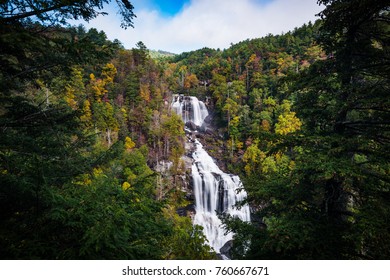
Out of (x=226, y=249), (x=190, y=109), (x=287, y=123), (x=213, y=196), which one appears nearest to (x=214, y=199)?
(x=213, y=196)

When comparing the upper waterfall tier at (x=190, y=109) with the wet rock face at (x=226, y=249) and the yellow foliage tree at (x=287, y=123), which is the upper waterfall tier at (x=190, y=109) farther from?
the wet rock face at (x=226, y=249)

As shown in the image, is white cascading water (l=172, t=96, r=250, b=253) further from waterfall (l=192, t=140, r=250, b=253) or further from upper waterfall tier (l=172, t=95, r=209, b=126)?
upper waterfall tier (l=172, t=95, r=209, b=126)

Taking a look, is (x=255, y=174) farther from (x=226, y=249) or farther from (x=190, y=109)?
(x=190, y=109)

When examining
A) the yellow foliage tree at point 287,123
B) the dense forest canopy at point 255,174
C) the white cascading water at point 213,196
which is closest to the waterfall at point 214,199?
the white cascading water at point 213,196

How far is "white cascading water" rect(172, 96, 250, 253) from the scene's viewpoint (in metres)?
23.6

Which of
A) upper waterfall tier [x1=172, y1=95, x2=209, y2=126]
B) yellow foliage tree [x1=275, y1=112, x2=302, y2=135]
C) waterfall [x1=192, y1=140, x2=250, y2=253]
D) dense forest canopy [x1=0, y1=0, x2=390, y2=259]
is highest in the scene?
upper waterfall tier [x1=172, y1=95, x2=209, y2=126]

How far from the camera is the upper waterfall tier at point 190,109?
42119 mm

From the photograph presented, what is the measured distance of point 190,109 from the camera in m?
43.2

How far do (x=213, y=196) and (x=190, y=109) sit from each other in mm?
21486

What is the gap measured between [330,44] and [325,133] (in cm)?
202

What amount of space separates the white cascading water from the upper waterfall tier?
30.3ft

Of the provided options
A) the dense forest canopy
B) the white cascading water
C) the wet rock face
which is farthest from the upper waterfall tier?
the dense forest canopy

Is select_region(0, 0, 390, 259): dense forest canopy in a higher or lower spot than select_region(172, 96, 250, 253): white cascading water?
higher

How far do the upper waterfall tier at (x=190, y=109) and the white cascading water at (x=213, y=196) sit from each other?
363 inches
